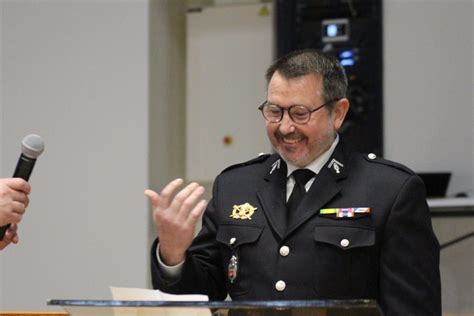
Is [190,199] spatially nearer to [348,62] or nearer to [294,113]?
[294,113]

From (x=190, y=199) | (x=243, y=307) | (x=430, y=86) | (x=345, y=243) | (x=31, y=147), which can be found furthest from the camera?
(x=430, y=86)

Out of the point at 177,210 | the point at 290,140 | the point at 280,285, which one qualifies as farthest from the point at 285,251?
the point at 177,210

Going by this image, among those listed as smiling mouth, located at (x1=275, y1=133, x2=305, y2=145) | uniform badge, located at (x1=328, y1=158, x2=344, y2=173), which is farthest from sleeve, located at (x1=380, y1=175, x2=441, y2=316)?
smiling mouth, located at (x1=275, y1=133, x2=305, y2=145)

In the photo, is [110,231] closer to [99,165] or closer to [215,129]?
[99,165]

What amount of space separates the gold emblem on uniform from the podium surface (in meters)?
0.82

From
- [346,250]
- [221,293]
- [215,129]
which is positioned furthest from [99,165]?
[346,250]

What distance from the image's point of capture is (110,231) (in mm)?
4543

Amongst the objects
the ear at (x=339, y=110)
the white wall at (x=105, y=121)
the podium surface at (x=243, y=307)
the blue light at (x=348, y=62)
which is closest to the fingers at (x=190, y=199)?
the podium surface at (x=243, y=307)

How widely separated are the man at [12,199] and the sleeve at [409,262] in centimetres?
94

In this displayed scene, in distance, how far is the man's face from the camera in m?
1.98

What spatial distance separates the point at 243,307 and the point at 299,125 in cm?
84

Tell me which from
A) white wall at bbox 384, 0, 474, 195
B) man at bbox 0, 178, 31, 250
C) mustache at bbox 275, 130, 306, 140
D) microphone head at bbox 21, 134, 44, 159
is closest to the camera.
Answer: microphone head at bbox 21, 134, 44, 159

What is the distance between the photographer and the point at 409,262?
6.02 ft

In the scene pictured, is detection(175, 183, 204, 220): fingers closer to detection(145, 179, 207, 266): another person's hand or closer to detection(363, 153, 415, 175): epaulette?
detection(145, 179, 207, 266): another person's hand
